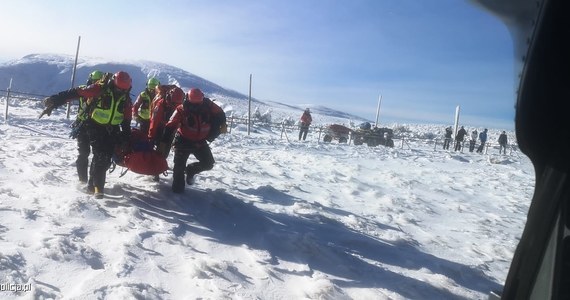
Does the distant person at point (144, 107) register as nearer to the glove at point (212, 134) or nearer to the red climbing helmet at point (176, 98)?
the red climbing helmet at point (176, 98)

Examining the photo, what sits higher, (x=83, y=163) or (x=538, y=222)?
(x=538, y=222)

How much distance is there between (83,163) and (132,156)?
0.77 metres

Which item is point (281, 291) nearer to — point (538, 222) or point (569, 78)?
point (538, 222)

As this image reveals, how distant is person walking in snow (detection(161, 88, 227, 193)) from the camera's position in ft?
20.4

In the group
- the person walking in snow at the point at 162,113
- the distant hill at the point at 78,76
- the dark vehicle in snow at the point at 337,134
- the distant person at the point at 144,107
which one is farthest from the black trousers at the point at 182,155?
the distant hill at the point at 78,76

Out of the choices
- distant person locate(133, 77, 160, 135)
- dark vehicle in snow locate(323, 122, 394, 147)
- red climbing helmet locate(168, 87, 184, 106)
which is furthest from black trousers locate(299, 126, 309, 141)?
red climbing helmet locate(168, 87, 184, 106)

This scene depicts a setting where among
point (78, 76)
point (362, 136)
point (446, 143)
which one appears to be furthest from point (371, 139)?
point (78, 76)

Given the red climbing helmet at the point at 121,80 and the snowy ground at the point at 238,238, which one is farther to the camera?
the red climbing helmet at the point at 121,80

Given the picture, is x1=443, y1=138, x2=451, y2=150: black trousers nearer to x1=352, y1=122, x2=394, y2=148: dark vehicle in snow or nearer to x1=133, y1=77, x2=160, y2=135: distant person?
x1=352, y1=122, x2=394, y2=148: dark vehicle in snow

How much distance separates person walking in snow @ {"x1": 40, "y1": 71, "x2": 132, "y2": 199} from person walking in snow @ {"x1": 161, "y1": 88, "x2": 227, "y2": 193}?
2.47 feet

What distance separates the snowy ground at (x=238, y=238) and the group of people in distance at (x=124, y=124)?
374 millimetres

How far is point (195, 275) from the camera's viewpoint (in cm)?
370

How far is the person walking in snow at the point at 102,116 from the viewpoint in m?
5.67

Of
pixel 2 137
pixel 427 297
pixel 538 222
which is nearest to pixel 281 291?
pixel 427 297
